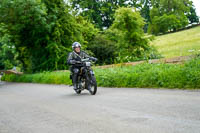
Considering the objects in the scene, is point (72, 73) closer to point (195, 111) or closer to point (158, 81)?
point (158, 81)

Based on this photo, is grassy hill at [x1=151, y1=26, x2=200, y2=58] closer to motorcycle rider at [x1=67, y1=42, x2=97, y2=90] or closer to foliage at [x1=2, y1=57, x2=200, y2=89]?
foliage at [x1=2, y1=57, x2=200, y2=89]

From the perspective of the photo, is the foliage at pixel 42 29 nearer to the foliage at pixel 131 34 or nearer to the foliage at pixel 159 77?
the foliage at pixel 131 34

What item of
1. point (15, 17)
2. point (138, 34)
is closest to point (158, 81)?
point (138, 34)

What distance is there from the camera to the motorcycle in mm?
9891

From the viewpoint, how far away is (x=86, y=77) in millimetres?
10039

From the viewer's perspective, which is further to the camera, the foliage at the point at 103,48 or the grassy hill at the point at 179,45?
the grassy hill at the point at 179,45

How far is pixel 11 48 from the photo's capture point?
92.7ft

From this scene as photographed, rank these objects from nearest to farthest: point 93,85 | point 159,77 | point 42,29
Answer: point 93,85, point 159,77, point 42,29

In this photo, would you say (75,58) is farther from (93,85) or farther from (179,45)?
(179,45)

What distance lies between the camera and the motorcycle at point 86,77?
9891mm

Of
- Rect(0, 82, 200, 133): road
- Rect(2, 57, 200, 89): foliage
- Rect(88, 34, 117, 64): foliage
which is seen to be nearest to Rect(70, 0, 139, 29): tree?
Rect(88, 34, 117, 64): foliage

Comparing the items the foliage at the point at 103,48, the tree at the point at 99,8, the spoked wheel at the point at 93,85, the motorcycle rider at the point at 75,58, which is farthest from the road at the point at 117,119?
the tree at the point at 99,8

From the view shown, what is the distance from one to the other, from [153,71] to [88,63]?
2.50 m

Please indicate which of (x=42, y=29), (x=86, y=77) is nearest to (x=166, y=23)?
(x=42, y=29)
